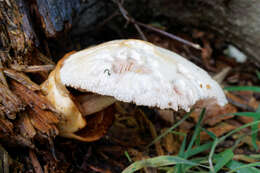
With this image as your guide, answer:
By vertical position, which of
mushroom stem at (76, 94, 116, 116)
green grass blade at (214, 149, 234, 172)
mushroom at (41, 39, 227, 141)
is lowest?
green grass blade at (214, 149, 234, 172)

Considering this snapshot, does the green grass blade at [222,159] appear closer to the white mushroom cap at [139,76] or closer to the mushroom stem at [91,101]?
the white mushroom cap at [139,76]

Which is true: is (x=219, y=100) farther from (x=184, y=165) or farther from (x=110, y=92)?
(x=110, y=92)

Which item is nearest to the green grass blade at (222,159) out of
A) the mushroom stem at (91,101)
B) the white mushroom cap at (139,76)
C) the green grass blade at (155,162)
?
the green grass blade at (155,162)

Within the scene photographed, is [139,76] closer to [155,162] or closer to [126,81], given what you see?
[126,81]

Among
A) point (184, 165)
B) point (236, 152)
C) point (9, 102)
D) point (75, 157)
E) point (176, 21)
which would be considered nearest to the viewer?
point (9, 102)

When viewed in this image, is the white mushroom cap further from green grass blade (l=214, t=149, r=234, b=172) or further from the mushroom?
green grass blade (l=214, t=149, r=234, b=172)

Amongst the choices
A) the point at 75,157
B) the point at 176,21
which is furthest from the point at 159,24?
the point at 75,157

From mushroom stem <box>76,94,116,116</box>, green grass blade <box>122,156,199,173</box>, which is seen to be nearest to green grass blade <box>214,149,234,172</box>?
green grass blade <box>122,156,199,173</box>
